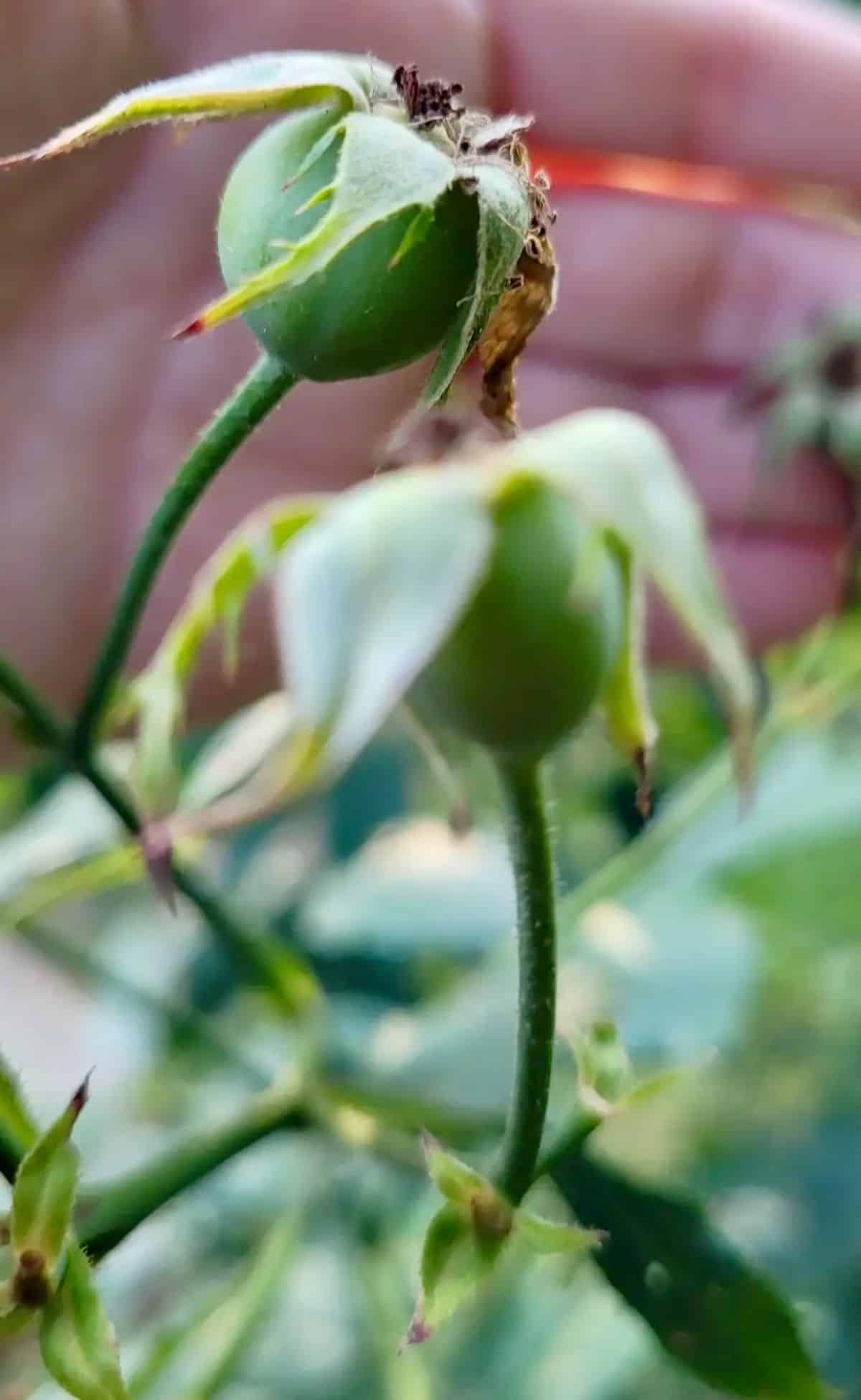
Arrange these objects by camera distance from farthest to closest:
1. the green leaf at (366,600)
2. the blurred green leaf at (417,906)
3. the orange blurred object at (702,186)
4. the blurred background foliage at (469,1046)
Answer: the orange blurred object at (702,186) < the blurred green leaf at (417,906) < the blurred background foliage at (469,1046) < the green leaf at (366,600)

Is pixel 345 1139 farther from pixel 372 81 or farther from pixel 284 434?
pixel 284 434

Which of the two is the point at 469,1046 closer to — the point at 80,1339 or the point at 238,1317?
the point at 238,1317

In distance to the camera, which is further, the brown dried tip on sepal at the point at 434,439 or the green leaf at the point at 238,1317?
the green leaf at the point at 238,1317

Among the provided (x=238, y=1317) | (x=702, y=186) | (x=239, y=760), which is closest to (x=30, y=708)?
(x=239, y=760)

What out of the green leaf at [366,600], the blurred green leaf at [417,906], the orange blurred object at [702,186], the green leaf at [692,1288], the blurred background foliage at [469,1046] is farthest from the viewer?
the orange blurred object at [702,186]

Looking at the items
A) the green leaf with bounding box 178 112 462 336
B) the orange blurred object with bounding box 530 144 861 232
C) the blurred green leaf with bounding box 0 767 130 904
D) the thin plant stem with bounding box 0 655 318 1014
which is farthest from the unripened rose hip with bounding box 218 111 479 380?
the orange blurred object with bounding box 530 144 861 232

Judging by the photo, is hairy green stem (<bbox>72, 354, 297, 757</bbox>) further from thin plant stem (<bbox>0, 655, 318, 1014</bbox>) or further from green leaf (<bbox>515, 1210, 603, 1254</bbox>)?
green leaf (<bbox>515, 1210, 603, 1254</bbox>)

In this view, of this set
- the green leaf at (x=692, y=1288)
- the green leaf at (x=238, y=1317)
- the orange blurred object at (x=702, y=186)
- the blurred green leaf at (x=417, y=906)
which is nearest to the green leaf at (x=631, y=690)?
the green leaf at (x=692, y=1288)

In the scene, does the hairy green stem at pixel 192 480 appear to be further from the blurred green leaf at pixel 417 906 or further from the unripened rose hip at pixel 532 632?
the blurred green leaf at pixel 417 906
